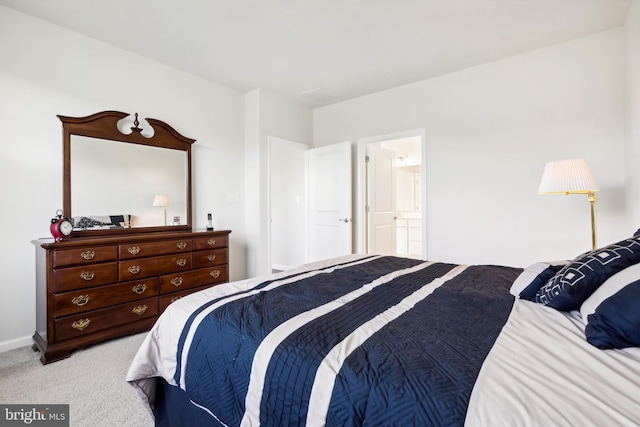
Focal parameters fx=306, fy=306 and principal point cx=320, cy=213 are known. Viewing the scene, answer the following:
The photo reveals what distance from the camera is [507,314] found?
1183 millimetres

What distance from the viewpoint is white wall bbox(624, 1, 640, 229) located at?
7.52ft

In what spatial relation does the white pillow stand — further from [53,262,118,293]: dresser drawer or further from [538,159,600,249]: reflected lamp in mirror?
[53,262,118,293]: dresser drawer

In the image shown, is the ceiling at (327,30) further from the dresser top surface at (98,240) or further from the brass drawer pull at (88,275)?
the brass drawer pull at (88,275)

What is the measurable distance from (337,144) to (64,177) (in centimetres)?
304

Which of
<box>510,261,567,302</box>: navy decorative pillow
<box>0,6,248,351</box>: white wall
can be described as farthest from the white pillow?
<box>0,6,248,351</box>: white wall

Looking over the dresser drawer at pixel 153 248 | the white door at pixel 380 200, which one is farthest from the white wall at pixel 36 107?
the white door at pixel 380 200

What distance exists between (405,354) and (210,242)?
2719 mm

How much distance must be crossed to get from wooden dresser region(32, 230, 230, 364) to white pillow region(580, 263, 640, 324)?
9.65 ft

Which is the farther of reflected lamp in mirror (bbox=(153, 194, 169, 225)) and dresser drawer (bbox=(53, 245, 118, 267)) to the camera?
reflected lamp in mirror (bbox=(153, 194, 169, 225))

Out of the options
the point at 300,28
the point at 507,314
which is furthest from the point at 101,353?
the point at 300,28

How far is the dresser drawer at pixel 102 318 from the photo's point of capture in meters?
2.27

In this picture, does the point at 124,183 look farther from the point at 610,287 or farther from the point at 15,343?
the point at 610,287

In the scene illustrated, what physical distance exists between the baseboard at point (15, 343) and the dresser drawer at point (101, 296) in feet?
1.99

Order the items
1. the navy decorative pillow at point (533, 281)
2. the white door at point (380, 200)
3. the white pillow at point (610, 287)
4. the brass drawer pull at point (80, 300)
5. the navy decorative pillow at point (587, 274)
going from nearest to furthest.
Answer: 1. the white pillow at point (610, 287)
2. the navy decorative pillow at point (587, 274)
3. the navy decorative pillow at point (533, 281)
4. the brass drawer pull at point (80, 300)
5. the white door at point (380, 200)
